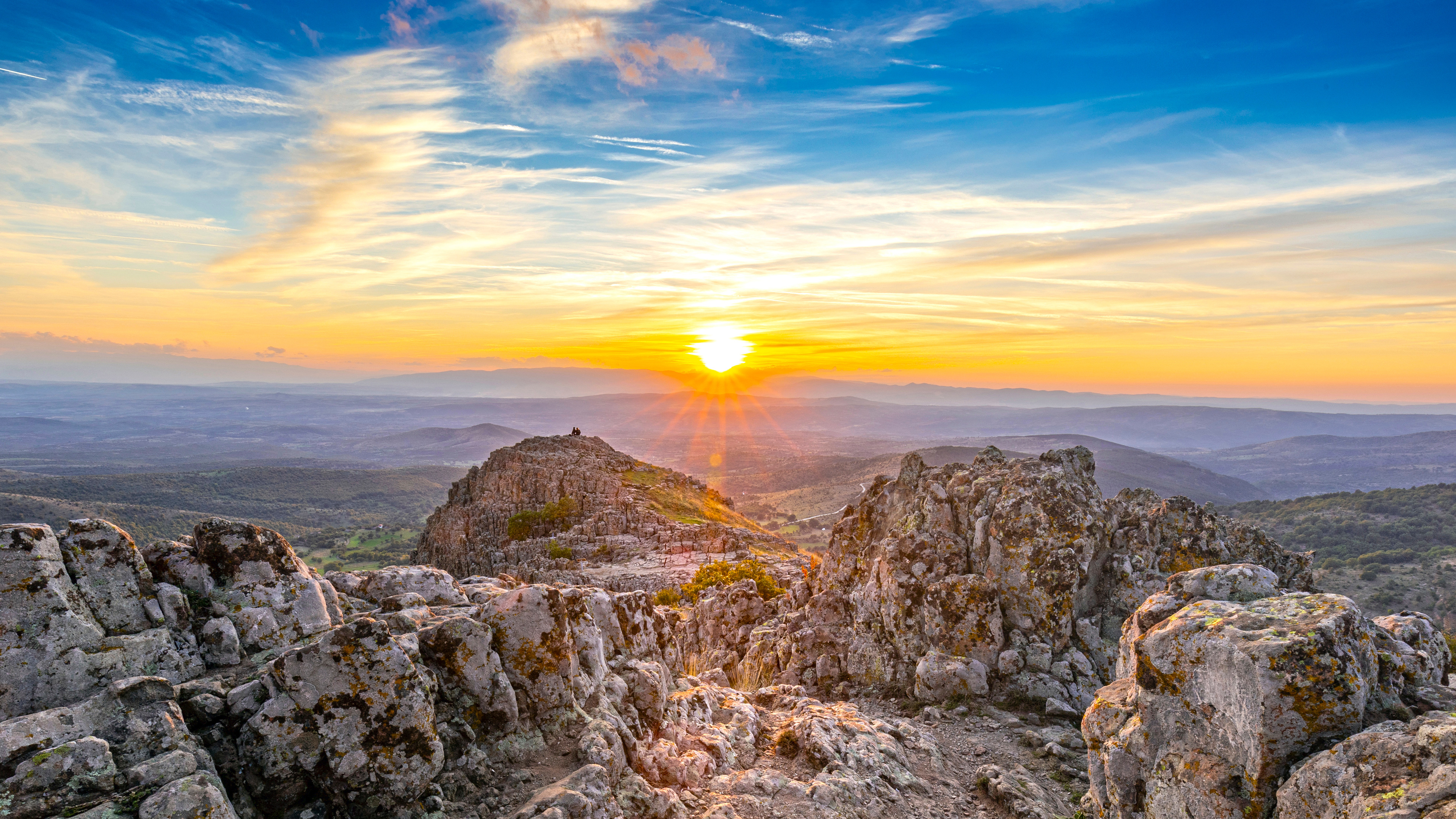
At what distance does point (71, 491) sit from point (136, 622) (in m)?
198

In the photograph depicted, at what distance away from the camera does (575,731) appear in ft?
44.1

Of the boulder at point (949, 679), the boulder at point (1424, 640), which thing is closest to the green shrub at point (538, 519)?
the boulder at point (949, 679)

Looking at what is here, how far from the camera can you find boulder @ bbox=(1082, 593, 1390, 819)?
9.73 metres

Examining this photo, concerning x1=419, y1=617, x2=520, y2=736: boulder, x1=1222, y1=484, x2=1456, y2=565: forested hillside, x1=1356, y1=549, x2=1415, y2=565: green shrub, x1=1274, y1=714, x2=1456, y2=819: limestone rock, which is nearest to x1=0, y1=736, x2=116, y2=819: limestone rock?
x1=419, y1=617, x2=520, y2=736: boulder

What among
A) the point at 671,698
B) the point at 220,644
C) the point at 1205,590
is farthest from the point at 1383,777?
the point at 220,644

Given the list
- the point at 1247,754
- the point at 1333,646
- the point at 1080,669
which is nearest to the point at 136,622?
the point at 1247,754

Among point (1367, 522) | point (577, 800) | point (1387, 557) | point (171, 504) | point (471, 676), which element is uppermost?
point (471, 676)

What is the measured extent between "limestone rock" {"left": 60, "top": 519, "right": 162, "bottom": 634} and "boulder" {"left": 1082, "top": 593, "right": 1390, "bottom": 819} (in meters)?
17.9

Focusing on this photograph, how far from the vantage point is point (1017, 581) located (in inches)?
901

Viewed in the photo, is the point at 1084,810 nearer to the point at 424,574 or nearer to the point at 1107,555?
the point at 1107,555

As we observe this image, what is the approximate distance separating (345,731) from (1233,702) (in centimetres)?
1461

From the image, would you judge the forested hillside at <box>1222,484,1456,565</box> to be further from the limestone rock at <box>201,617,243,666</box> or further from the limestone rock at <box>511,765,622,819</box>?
the limestone rock at <box>201,617,243,666</box>

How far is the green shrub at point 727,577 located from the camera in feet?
161

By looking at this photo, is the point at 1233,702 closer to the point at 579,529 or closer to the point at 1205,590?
the point at 1205,590
